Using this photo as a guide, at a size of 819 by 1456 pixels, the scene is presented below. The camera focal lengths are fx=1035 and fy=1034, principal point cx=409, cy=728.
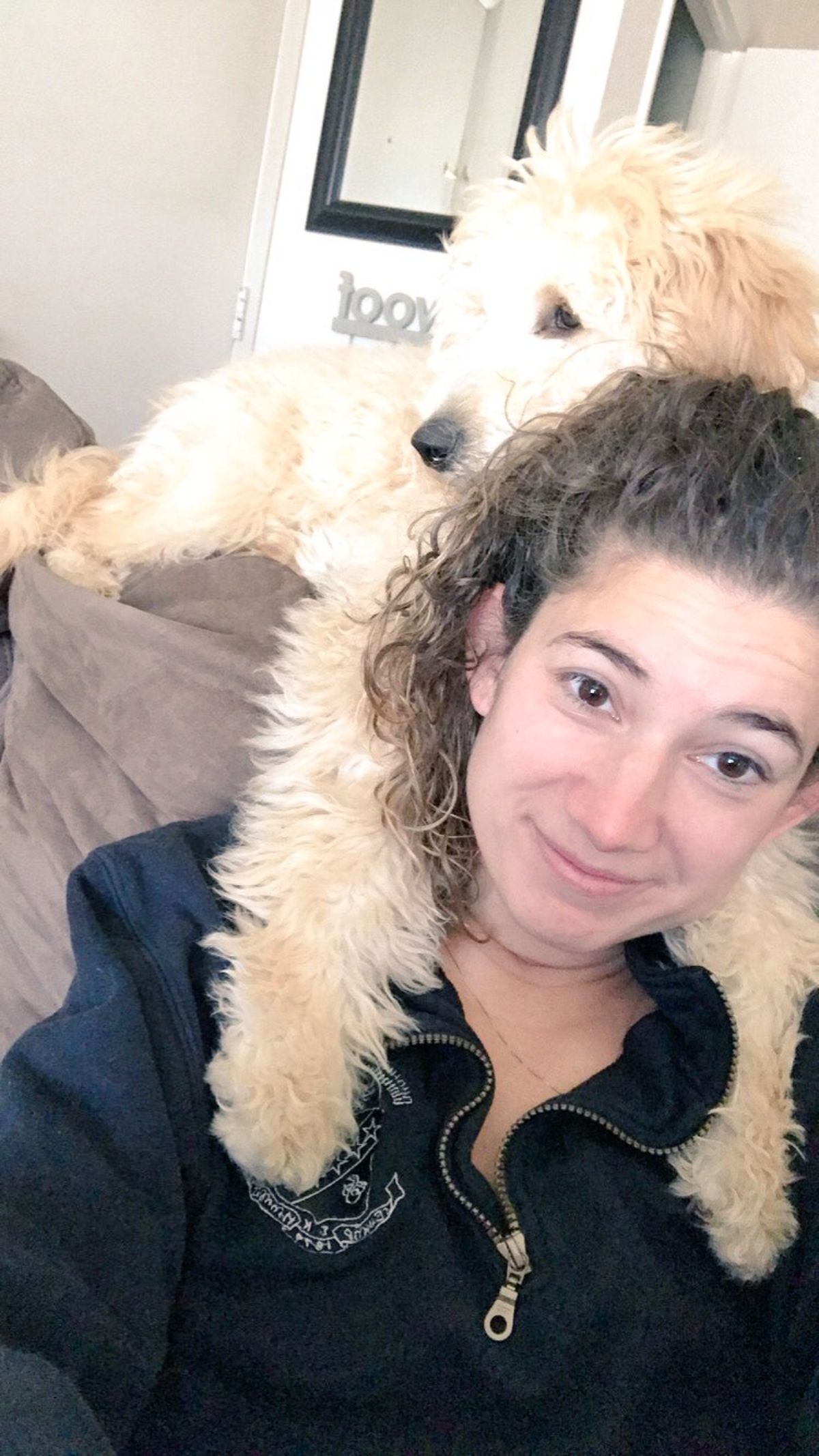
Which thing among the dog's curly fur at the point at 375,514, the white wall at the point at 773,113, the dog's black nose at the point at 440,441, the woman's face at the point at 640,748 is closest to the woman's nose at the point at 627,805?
the woman's face at the point at 640,748

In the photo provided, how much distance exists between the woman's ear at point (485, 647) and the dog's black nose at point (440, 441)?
36 cm

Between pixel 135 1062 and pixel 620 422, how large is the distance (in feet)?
2.17

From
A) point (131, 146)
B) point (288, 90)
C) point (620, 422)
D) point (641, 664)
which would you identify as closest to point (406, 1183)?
point (641, 664)

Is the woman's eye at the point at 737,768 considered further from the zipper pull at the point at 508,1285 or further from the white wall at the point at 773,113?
the white wall at the point at 773,113

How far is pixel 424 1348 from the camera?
81cm

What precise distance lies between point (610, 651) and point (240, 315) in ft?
8.29

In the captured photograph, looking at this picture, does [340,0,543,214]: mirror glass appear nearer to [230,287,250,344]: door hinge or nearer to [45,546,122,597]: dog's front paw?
[230,287,250,344]: door hinge

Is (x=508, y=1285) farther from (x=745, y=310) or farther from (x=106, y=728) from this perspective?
(x=745, y=310)

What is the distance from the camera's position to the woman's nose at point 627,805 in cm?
79

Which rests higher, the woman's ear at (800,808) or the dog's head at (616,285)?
the dog's head at (616,285)

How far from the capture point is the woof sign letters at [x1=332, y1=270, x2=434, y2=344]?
2.74 m

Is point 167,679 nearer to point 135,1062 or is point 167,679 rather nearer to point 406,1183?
point 135,1062

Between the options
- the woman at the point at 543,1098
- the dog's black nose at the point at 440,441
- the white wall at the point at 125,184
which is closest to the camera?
the woman at the point at 543,1098

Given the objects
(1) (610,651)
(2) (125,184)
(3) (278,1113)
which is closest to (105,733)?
(3) (278,1113)
